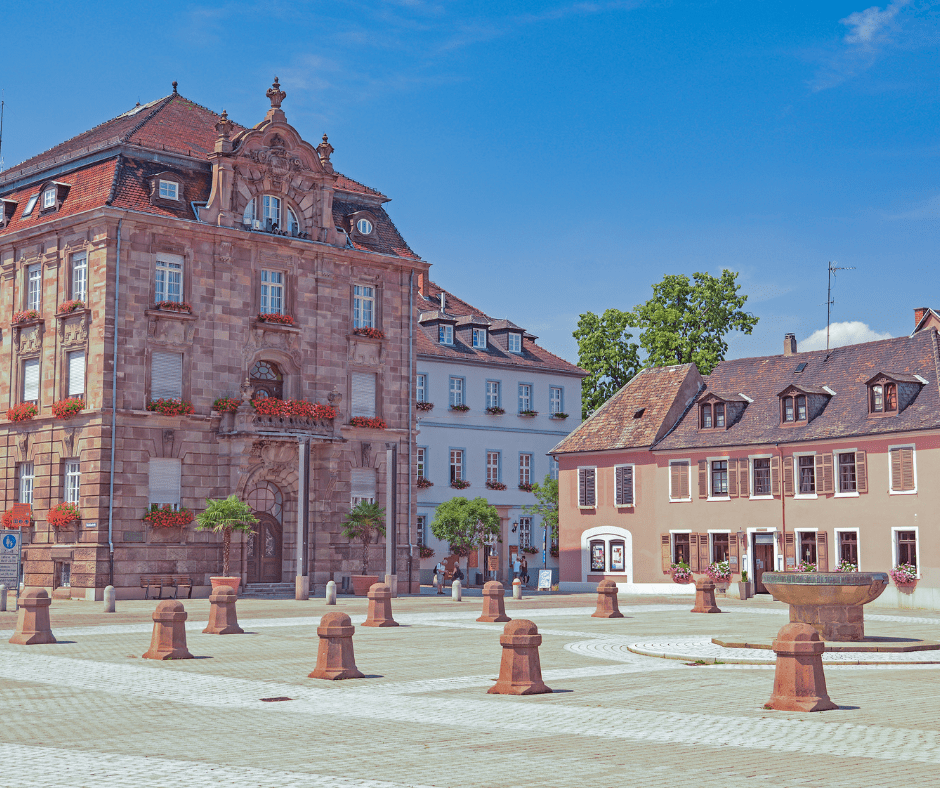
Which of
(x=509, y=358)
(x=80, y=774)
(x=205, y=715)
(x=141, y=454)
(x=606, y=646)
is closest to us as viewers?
(x=80, y=774)

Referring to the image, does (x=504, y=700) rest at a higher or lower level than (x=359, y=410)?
lower

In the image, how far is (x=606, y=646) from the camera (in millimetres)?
23297

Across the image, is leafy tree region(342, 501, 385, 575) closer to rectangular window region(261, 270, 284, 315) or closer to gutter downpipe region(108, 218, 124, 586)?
rectangular window region(261, 270, 284, 315)

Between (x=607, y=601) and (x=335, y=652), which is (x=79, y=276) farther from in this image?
(x=335, y=652)

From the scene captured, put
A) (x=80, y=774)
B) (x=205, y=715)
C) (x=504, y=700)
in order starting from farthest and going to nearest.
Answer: (x=504, y=700) < (x=205, y=715) < (x=80, y=774)

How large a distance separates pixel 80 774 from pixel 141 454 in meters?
34.8

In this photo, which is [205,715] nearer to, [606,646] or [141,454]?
[606,646]

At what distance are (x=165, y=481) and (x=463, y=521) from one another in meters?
16.9

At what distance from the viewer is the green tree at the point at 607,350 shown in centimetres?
6744

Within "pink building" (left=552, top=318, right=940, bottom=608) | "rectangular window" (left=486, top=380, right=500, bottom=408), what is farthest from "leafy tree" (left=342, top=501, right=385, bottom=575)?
"rectangular window" (left=486, top=380, right=500, bottom=408)

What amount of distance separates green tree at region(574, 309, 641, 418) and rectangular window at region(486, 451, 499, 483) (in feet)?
24.7

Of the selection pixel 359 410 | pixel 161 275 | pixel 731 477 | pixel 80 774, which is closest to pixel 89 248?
pixel 161 275

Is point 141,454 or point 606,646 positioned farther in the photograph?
point 141,454

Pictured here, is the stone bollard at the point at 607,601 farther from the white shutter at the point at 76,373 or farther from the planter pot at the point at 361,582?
the white shutter at the point at 76,373
